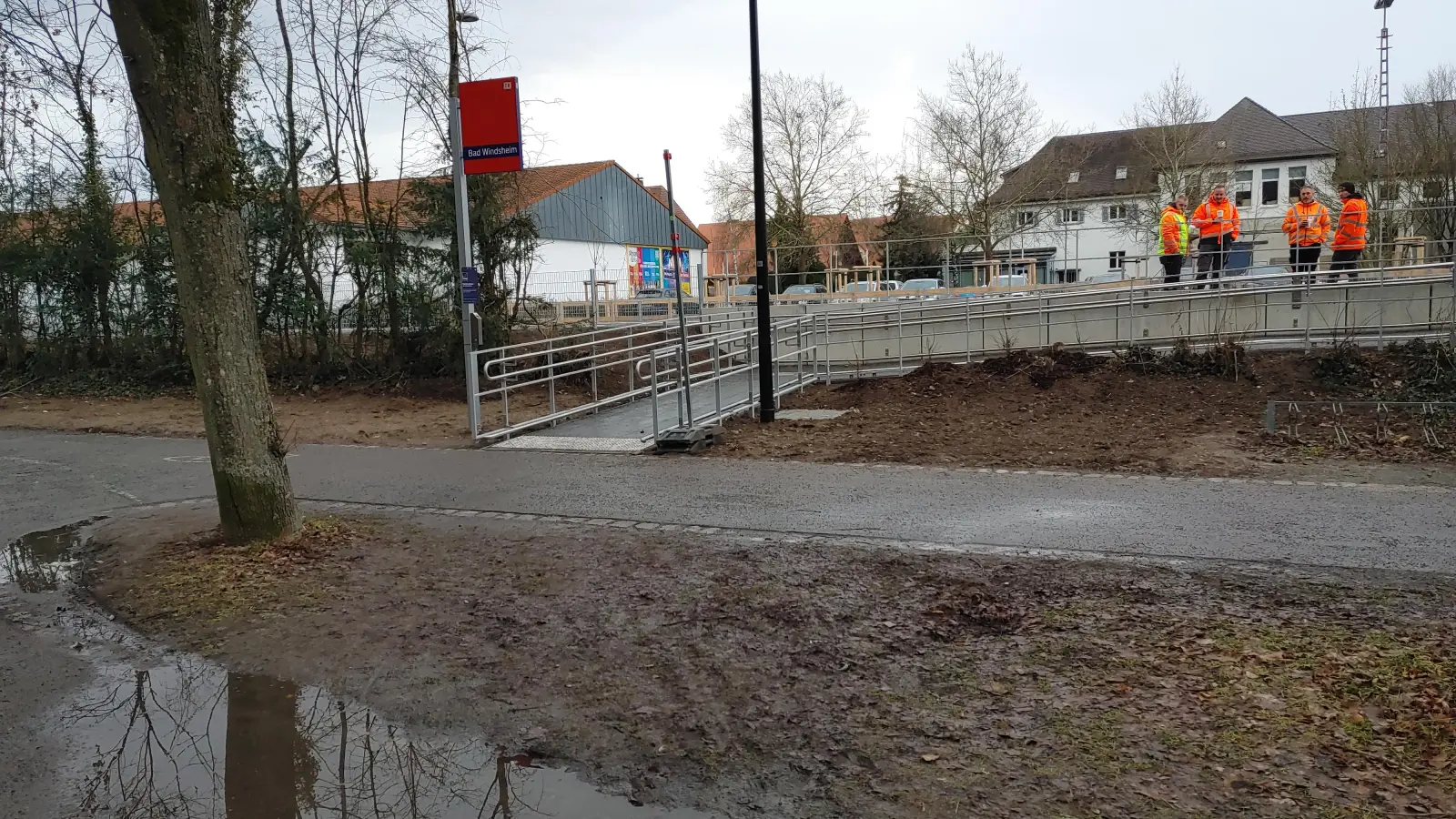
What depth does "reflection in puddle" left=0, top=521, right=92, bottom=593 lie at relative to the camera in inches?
252

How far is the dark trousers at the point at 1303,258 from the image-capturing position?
16609 mm

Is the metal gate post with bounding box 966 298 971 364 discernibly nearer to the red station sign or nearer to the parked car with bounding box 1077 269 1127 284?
the red station sign

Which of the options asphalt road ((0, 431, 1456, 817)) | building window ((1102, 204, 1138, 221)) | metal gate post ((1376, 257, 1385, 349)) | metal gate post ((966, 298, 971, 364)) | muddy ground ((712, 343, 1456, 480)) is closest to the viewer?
asphalt road ((0, 431, 1456, 817))

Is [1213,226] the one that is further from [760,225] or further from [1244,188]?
[1244,188]

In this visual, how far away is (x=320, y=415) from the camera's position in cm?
1517

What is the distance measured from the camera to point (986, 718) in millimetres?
3818

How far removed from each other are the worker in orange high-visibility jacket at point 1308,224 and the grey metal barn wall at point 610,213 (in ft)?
84.6

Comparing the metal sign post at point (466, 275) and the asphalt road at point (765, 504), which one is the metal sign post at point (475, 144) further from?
the asphalt road at point (765, 504)

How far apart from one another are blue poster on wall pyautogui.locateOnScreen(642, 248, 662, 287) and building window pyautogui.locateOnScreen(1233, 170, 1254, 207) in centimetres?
2481

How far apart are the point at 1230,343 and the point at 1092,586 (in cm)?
949

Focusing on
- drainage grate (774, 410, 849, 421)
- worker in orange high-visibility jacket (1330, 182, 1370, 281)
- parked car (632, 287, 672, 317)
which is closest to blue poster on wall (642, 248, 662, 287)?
parked car (632, 287, 672, 317)

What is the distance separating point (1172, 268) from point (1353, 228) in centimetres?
275

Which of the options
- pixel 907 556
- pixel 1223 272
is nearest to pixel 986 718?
pixel 907 556

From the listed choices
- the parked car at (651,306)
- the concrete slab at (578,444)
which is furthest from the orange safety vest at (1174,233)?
the parked car at (651,306)
